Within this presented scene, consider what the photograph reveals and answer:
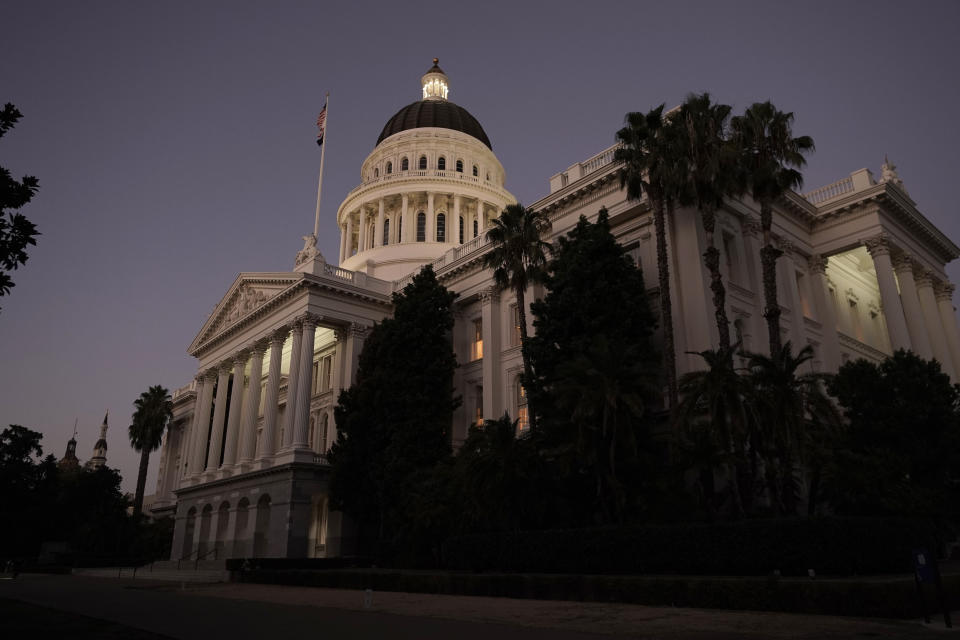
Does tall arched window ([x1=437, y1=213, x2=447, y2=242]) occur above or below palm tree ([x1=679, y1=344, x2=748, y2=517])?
above

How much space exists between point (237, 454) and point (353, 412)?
17.8 meters

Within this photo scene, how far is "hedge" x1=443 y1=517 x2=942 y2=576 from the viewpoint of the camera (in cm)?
1903

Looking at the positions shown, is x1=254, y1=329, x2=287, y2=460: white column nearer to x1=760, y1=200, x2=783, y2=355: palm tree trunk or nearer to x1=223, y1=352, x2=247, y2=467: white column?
x1=223, y1=352, x2=247, y2=467: white column

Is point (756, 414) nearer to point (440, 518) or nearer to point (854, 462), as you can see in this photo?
point (854, 462)

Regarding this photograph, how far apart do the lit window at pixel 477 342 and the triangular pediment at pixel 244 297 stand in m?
12.0

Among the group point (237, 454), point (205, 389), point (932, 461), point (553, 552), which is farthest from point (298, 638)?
point (205, 389)

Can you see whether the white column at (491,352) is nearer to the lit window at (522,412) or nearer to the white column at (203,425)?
the lit window at (522,412)

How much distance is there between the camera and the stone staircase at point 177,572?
124ft

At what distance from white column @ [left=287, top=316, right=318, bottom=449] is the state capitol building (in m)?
0.10

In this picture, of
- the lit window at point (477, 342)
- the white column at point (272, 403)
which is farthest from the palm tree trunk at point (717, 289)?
the white column at point (272, 403)

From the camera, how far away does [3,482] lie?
6762 centimetres

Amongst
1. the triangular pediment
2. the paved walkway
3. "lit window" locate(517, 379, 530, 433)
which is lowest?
the paved walkway

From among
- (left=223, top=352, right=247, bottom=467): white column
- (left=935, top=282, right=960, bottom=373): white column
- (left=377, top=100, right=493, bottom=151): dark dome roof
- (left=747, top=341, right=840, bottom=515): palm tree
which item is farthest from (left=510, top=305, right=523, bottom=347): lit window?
(left=377, top=100, right=493, bottom=151): dark dome roof

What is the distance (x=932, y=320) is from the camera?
40562 mm
